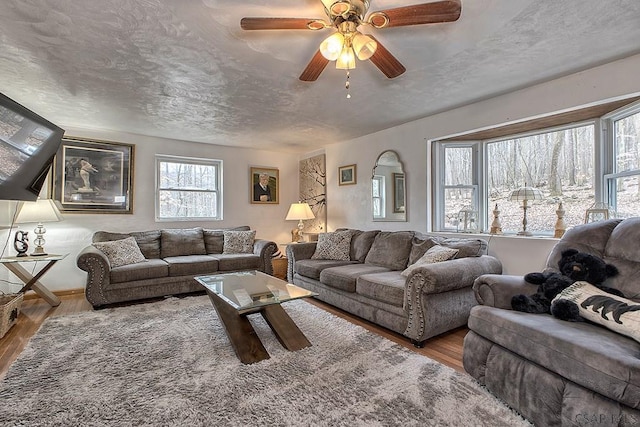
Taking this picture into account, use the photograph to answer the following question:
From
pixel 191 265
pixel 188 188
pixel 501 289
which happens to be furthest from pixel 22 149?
pixel 501 289

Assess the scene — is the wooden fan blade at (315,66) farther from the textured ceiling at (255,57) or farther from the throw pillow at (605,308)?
the throw pillow at (605,308)

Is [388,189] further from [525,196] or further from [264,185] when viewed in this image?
[264,185]

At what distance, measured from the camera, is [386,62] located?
1.96 m

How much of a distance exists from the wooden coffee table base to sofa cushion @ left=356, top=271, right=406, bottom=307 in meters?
0.76

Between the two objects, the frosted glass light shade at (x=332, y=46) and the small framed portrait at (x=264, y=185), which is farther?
the small framed portrait at (x=264, y=185)

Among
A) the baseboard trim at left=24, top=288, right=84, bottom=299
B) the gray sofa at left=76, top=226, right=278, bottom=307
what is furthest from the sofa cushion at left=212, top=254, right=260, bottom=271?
the baseboard trim at left=24, top=288, right=84, bottom=299

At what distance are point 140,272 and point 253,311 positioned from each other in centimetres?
192

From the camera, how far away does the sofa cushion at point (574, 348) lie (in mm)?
1198

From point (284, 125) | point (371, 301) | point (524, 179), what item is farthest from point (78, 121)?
point (524, 179)

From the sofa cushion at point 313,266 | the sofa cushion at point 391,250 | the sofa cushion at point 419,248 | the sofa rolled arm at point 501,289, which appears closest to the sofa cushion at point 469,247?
the sofa cushion at point 419,248

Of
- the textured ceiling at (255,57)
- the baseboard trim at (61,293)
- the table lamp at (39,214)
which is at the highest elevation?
the textured ceiling at (255,57)

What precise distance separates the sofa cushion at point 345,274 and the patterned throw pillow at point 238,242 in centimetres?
163

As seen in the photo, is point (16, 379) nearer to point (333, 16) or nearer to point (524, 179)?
point (333, 16)

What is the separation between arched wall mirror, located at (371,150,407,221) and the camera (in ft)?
13.5
